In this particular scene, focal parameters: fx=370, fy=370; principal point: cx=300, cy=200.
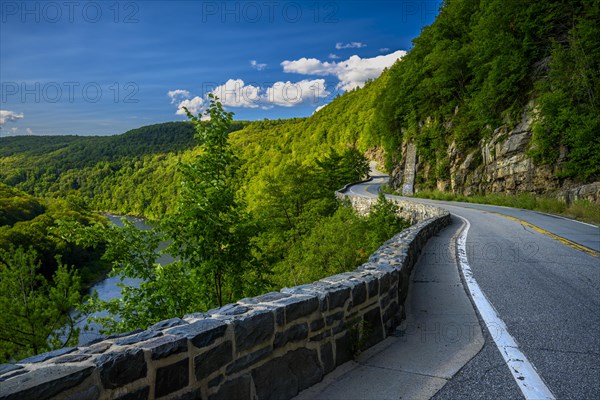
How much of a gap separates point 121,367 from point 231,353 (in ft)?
2.60

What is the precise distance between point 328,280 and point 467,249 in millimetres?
6810

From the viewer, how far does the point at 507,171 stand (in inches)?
1040

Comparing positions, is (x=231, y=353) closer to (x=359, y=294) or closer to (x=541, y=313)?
(x=359, y=294)

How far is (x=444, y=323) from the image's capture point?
4.77 m

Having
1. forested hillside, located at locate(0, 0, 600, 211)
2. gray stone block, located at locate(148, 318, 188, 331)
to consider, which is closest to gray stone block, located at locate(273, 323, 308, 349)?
gray stone block, located at locate(148, 318, 188, 331)

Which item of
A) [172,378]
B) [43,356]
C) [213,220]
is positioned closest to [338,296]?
[172,378]

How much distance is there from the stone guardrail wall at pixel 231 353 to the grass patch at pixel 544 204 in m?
15.2

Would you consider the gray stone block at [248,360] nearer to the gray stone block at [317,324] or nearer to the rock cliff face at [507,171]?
the gray stone block at [317,324]

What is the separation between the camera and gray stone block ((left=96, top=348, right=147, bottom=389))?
2.08 m

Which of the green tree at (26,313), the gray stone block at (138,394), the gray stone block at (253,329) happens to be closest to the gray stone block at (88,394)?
the gray stone block at (138,394)

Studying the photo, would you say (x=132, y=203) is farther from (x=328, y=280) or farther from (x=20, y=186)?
(x=328, y=280)

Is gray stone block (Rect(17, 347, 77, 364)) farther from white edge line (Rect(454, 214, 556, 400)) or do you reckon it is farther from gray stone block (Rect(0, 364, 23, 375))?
white edge line (Rect(454, 214, 556, 400))

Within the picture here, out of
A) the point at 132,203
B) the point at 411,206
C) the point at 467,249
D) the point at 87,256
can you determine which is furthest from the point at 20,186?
the point at 467,249

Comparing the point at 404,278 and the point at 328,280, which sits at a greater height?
the point at 328,280
